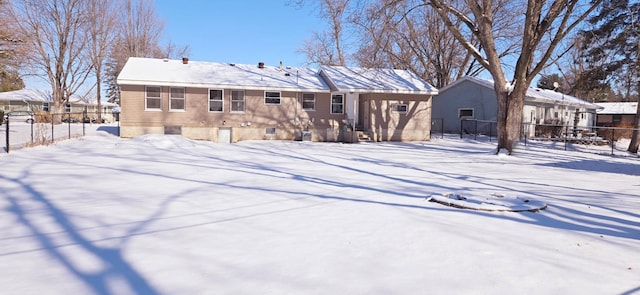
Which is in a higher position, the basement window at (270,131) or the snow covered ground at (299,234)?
the basement window at (270,131)

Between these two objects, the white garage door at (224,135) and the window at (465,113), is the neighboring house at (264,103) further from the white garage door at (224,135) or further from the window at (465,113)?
the window at (465,113)

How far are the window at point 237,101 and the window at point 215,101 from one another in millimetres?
527

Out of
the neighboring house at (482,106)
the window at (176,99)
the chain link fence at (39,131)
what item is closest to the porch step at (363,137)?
the window at (176,99)

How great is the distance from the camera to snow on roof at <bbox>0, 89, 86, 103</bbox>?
43469 millimetres

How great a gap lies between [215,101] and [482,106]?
16.9 m

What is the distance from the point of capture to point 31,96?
148 feet

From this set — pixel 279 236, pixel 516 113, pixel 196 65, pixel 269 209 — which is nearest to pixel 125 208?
pixel 269 209

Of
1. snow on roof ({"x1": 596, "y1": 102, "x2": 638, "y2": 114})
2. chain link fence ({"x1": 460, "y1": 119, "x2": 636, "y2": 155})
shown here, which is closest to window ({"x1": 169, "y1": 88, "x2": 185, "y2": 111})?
chain link fence ({"x1": 460, "y1": 119, "x2": 636, "y2": 155})

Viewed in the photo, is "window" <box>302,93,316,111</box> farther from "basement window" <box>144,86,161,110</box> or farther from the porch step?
"basement window" <box>144,86,161,110</box>

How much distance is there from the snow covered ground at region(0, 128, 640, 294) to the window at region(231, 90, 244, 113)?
1088 cm

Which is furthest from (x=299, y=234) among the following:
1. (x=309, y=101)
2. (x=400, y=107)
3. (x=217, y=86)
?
(x=400, y=107)

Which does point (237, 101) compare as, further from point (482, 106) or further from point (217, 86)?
point (482, 106)

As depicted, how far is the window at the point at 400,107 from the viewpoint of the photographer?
22.2 m

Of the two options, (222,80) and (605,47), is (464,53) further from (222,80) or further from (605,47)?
(222,80)
